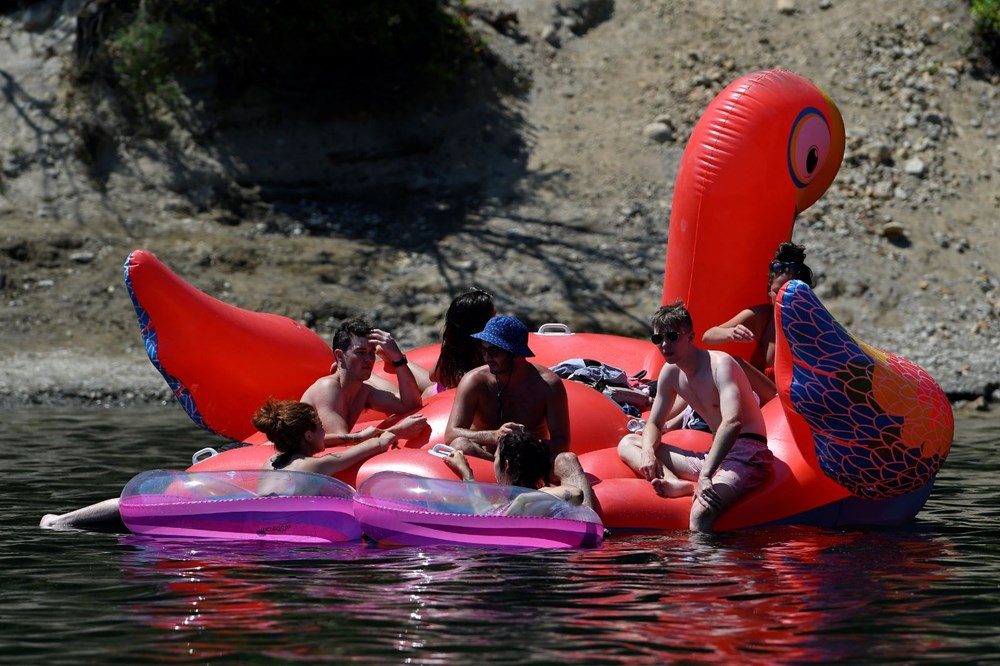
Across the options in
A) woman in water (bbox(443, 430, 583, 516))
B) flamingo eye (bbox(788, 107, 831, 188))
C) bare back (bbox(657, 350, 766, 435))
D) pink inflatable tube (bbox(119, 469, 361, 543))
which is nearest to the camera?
woman in water (bbox(443, 430, 583, 516))

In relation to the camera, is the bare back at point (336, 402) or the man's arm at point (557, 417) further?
the bare back at point (336, 402)

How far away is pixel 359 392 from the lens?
7789 millimetres

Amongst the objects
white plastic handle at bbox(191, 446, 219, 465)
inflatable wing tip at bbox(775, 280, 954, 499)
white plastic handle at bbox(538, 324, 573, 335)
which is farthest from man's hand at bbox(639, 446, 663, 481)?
white plastic handle at bbox(538, 324, 573, 335)

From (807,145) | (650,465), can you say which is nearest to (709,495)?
(650,465)

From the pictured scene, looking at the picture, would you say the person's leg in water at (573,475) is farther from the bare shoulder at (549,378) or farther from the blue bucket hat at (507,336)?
the blue bucket hat at (507,336)

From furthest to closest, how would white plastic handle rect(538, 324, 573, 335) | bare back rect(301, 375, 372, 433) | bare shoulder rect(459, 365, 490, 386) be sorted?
white plastic handle rect(538, 324, 573, 335) → bare back rect(301, 375, 372, 433) → bare shoulder rect(459, 365, 490, 386)

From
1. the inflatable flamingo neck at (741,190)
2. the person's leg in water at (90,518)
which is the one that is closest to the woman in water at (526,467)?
the person's leg in water at (90,518)

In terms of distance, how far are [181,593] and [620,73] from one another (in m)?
12.7

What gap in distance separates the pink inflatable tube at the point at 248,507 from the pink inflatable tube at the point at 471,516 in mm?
186

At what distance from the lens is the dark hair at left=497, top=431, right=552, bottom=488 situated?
6750 millimetres

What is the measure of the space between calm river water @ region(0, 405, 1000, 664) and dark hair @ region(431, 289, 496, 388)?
156 centimetres

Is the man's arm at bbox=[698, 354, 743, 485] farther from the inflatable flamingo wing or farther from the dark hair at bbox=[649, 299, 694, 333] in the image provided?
the inflatable flamingo wing

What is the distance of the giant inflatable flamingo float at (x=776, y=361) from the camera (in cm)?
691

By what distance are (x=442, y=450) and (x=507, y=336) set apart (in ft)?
2.20
